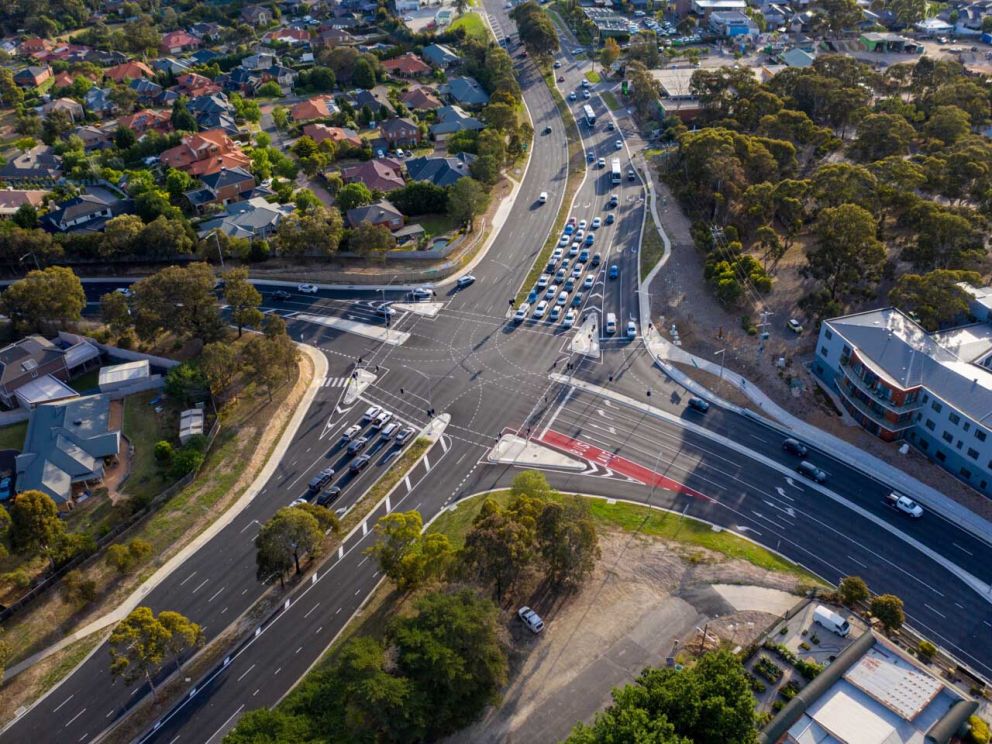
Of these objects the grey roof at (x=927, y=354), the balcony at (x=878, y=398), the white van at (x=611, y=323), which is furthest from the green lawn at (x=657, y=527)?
the white van at (x=611, y=323)

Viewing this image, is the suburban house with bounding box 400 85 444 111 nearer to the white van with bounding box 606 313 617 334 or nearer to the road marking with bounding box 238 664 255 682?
the white van with bounding box 606 313 617 334

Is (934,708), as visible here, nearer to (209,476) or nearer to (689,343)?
(689,343)

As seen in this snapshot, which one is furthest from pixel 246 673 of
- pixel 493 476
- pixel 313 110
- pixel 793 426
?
pixel 313 110

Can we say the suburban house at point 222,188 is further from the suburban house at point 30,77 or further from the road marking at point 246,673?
the suburban house at point 30,77

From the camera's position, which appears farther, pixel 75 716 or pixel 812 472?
pixel 812 472

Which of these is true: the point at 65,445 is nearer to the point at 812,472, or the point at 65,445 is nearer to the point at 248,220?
the point at 248,220

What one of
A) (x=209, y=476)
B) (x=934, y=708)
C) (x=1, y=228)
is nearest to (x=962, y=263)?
(x=934, y=708)
